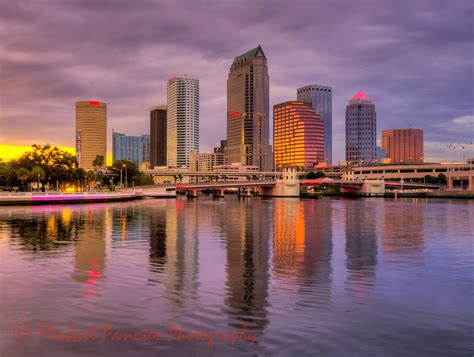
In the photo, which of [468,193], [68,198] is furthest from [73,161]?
[468,193]

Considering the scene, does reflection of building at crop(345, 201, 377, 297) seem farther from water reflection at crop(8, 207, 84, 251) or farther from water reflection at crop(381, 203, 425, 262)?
water reflection at crop(8, 207, 84, 251)

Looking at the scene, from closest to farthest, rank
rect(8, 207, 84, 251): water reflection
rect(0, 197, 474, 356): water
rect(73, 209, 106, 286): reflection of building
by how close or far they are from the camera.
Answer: rect(0, 197, 474, 356): water, rect(73, 209, 106, 286): reflection of building, rect(8, 207, 84, 251): water reflection

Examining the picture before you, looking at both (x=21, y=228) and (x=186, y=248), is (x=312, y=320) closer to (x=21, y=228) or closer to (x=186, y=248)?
(x=186, y=248)

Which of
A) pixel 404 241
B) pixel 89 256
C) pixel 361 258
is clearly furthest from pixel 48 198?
pixel 361 258

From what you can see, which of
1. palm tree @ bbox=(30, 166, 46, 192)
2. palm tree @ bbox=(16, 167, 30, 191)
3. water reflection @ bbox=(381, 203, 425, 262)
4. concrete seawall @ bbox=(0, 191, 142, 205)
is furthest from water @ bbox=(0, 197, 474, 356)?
palm tree @ bbox=(16, 167, 30, 191)

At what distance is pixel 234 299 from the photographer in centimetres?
1770

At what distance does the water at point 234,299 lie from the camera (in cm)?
1300

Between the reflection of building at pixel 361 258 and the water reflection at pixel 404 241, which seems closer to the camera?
the reflection of building at pixel 361 258

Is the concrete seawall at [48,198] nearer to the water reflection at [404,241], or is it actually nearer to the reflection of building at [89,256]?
the reflection of building at [89,256]

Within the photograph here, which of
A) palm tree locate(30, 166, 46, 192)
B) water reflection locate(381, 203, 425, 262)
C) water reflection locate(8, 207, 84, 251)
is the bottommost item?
water reflection locate(381, 203, 425, 262)

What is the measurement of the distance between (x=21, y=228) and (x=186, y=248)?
22606 millimetres

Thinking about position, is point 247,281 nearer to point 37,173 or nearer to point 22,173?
point 37,173

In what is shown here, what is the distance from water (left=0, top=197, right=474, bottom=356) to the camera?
1300cm

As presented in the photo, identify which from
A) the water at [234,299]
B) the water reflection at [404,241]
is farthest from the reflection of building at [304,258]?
the water reflection at [404,241]
